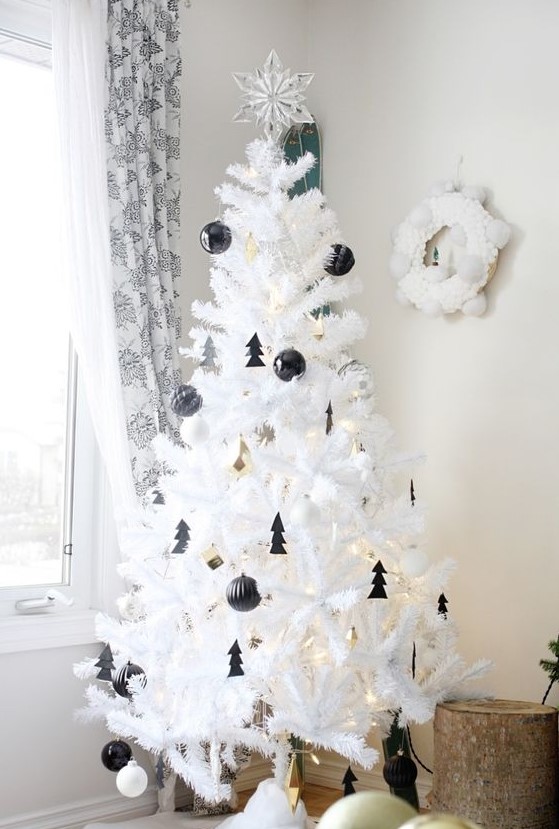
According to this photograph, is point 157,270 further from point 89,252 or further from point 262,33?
point 262,33

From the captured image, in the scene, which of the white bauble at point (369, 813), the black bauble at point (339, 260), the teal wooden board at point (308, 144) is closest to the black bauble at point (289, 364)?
the black bauble at point (339, 260)

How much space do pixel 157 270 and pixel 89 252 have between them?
0.24 meters

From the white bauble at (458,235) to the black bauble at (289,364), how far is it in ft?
3.36

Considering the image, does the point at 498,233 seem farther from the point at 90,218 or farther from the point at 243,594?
the point at 243,594

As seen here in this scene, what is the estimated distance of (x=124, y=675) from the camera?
2.50 metres

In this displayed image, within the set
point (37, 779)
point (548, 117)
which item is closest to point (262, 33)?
point (548, 117)

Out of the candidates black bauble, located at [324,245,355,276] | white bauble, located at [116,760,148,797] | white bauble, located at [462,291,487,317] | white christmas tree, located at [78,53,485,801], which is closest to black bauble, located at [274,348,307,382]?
white christmas tree, located at [78,53,485,801]

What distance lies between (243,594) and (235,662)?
0.56 ft

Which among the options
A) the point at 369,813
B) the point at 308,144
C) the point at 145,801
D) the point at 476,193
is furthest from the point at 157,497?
the point at 369,813

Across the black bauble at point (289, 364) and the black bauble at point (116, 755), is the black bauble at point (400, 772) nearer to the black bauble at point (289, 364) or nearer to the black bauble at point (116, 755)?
the black bauble at point (116, 755)

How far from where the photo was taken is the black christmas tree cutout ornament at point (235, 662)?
2.21m

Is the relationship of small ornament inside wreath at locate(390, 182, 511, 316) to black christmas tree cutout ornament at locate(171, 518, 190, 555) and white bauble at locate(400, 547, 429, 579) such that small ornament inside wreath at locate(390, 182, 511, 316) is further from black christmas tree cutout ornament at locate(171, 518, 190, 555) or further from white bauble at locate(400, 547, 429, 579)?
black christmas tree cutout ornament at locate(171, 518, 190, 555)

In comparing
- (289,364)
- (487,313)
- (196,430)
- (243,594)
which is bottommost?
(243,594)

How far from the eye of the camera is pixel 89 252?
9.19 ft
